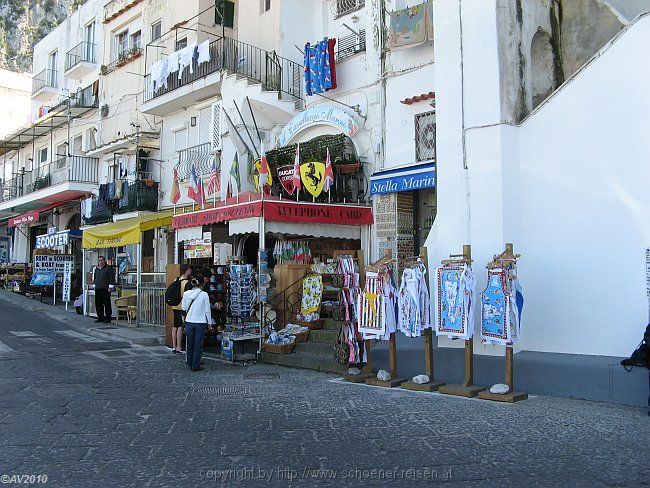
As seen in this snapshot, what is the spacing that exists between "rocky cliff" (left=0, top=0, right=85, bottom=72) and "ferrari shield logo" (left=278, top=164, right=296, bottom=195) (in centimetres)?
4112

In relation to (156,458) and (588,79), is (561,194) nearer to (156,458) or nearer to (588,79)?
(588,79)

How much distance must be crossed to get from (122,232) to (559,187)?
1151 centimetres

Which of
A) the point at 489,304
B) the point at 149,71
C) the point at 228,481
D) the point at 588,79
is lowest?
the point at 228,481

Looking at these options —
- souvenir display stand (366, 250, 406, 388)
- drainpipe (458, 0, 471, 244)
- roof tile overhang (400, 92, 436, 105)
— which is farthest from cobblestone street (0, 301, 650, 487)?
roof tile overhang (400, 92, 436, 105)

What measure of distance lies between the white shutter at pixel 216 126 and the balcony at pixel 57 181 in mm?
Answer: 8999

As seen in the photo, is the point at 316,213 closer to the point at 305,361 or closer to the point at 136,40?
the point at 305,361

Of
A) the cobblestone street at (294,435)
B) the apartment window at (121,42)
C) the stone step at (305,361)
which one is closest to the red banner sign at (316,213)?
the stone step at (305,361)

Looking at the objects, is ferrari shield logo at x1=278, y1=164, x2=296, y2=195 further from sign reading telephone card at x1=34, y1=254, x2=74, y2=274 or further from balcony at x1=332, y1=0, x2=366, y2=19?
sign reading telephone card at x1=34, y1=254, x2=74, y2=274

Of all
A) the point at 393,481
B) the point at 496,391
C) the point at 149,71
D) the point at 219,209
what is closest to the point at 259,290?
the point at 219,209

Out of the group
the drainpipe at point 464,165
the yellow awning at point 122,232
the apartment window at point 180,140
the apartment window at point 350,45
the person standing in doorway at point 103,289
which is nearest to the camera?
the drainpipe at point 464,165

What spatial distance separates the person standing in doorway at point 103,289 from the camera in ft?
53.0

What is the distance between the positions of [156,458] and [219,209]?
722 cm

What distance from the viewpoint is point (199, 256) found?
1714 cm

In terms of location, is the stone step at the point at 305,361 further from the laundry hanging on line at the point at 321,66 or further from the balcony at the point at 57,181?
the balcony at the point at 57,181
